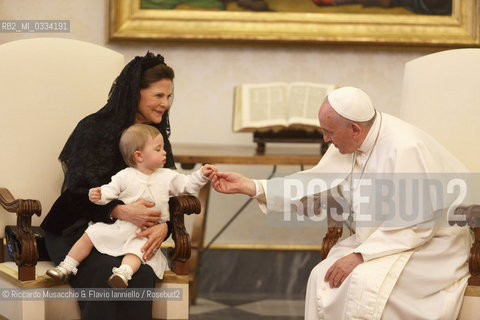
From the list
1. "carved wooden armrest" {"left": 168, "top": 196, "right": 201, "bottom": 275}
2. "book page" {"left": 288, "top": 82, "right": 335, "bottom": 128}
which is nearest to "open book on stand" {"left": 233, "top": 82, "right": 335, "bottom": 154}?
"book page" {"left": 288, "top": 82, "right": 335, "bottom": 128}

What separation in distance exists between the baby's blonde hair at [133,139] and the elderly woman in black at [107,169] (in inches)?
5.0

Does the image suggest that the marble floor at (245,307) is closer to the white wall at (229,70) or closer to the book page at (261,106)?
the white wall at (229,70)

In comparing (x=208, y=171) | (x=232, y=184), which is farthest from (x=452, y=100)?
(x=208, y=171)

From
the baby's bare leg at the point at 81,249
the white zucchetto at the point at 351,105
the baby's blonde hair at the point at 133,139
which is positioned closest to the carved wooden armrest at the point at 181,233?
the baby's blonde hair at the point at 133,139

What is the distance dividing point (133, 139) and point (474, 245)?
161cm

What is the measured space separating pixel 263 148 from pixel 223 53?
3.60 feet

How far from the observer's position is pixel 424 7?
5.82 metres

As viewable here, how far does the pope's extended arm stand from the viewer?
3846 mm

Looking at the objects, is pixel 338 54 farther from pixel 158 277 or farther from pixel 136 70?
pixel 158 277

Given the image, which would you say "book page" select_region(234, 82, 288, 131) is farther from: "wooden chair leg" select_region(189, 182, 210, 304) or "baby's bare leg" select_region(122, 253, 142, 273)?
"baby's bare leg" select_region(122, 253, 142, 273)

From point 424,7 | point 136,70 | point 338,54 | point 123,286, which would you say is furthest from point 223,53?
point 123,286

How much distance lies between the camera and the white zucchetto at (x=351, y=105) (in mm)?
3555

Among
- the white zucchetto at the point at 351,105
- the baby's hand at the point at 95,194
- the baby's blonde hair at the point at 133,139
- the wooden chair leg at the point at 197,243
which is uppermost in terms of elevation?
the white zucchetto at the point at 351,105

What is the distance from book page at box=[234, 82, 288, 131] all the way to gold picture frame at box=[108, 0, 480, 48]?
0.70m
